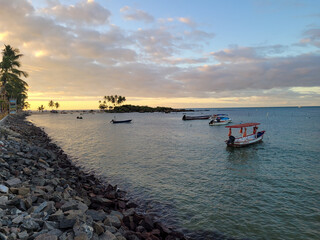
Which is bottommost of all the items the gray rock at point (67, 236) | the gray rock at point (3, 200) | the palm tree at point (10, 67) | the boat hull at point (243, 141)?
the boat hull at point (243, 141)

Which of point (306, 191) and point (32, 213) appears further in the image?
point (306, 191)

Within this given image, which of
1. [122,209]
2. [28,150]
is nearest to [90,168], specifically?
[28,150]

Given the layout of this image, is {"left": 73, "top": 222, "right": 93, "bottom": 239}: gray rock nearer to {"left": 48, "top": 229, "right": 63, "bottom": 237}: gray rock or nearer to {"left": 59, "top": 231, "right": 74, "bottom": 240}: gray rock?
{"left": 59, "top": 231, "right": 74, "bottom": 240}: gray rock

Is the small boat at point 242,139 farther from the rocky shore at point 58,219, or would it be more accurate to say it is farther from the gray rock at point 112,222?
the gray rock at point 112,222

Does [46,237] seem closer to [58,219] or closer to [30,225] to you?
[30,225]

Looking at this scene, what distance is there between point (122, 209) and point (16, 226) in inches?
224

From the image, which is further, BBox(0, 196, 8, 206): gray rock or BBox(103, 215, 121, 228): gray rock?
BBox(103, 215, 121, 228): gray rock

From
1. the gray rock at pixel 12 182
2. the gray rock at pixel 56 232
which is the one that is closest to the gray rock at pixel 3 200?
the gray rock at pixel 12 182

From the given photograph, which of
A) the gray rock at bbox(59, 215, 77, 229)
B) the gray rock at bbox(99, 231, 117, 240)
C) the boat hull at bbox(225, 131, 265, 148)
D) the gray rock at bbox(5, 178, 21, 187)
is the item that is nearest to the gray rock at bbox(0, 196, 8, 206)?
the gray rock at bbox(5, 178, 21, 187)

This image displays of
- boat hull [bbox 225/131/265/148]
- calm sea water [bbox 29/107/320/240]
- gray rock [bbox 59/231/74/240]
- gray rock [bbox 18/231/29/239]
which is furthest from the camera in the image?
boat hull [bbox 225/131/265/148]

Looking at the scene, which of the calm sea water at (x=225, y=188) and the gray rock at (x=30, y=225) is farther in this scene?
the calm sea water at (x=225, y=188)

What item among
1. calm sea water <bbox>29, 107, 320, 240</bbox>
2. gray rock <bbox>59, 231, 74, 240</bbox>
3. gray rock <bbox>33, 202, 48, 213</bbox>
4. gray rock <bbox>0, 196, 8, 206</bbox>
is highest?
gray rock <bbox>0, 196, 8, 206</bbox>

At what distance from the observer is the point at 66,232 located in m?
6.12

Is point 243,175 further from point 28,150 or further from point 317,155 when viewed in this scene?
point 28,150
